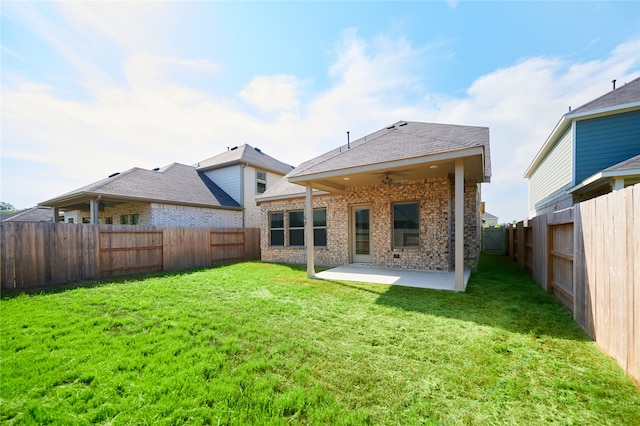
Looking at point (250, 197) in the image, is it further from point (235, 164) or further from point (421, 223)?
point (421, 223)

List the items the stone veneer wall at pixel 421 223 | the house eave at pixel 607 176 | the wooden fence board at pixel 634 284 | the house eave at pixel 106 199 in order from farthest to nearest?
1. the house eave at pixel 106 199
2. the stone veneer wall at pixel 421 223
3. the house eave at pixel 607 176
4. the wooden fence board at pixel 634 284

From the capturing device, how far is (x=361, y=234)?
9680mm

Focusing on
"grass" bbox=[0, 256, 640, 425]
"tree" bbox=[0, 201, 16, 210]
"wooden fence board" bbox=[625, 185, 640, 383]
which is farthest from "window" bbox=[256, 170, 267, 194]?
"tree" bbox=[0, 201, 16, 210]

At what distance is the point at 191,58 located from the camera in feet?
24.7

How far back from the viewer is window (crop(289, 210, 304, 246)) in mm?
11242

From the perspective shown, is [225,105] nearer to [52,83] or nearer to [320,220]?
[52,83]

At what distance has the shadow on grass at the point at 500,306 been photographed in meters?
3.71

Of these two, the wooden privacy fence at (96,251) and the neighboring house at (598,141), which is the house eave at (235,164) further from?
the neighboring house at (598,141)

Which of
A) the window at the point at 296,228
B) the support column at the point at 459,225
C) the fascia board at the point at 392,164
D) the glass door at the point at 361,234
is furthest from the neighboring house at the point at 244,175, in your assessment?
the support column at the point at 459,225

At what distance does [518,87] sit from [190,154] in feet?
67.5

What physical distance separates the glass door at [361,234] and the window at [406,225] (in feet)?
3.31

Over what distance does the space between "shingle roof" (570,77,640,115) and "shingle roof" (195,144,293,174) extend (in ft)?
49.3

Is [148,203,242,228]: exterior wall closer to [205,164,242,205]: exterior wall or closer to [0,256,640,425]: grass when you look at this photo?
[205,164,242,205]: exterior wall

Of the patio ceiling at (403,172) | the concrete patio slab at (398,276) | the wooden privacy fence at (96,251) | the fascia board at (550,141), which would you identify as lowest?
the concrete patio slab at (398,276)
